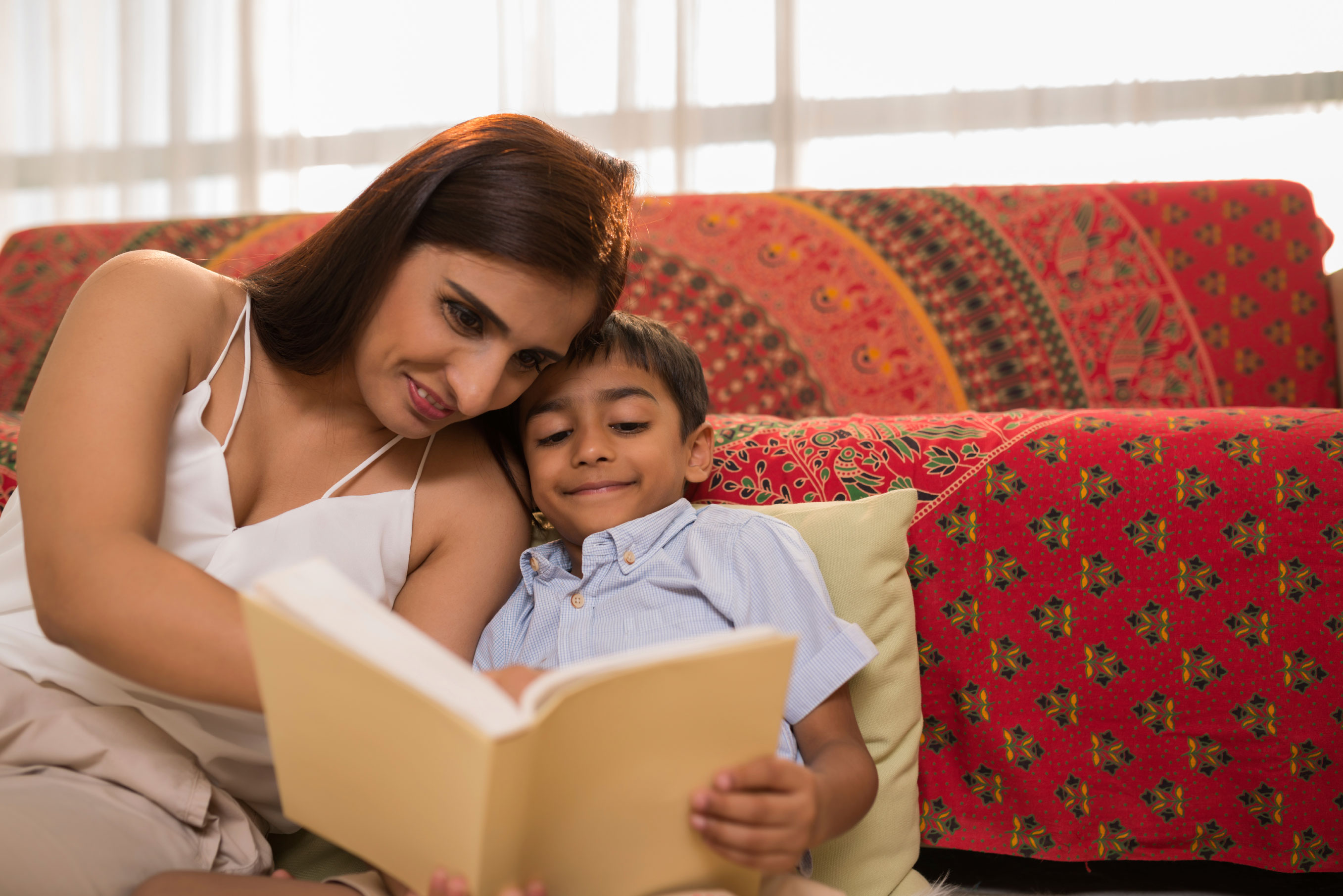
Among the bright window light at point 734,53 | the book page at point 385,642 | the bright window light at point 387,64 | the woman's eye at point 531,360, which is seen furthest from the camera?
the bright window light at point 387,64

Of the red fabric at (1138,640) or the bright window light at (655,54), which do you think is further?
the bright window light at (655,54)

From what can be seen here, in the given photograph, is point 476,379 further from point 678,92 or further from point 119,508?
point 678,92

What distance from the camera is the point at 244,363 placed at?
2.96ft

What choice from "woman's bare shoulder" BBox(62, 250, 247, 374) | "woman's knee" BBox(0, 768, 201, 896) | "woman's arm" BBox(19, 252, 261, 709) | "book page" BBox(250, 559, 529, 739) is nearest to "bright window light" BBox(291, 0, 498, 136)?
"woman's bare shoulder" BBox(62, 250, 247, 374)

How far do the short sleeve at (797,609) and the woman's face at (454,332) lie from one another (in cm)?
30

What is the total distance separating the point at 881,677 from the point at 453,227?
65 cm

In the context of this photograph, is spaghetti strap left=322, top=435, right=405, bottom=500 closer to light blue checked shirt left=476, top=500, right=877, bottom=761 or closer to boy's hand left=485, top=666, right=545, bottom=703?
light blue checked shirt left=476, top=500, right=877, bottom=761

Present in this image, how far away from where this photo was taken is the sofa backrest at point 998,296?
4.83 feet

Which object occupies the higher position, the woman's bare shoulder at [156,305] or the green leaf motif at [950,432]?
the woman's bare shoulder at [156,305]

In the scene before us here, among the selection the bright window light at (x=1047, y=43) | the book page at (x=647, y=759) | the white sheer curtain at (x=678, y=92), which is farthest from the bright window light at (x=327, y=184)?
the book page at (x=647, y=759)

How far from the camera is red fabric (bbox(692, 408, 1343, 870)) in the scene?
933 mm

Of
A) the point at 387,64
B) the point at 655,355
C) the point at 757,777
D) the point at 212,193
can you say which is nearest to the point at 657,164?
the point at 387,64

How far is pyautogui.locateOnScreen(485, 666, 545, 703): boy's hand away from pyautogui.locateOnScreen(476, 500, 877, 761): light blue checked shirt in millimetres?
223

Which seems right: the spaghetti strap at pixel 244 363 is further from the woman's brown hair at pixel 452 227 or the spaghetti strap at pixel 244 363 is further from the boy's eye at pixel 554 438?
the boy's eye at pixel 554 438
